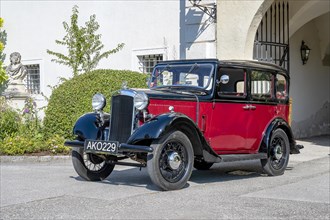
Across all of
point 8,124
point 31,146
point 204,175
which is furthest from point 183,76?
point 8,124

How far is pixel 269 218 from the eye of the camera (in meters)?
5.93

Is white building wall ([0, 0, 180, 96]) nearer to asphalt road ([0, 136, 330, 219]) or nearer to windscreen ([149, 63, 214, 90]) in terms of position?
windscreen ([149, 63, 214, 90])

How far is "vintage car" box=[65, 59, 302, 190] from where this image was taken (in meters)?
7.68

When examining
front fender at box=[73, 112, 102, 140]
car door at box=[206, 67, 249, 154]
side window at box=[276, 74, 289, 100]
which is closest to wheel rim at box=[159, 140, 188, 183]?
car door at box=[206, 67, 249, 154]

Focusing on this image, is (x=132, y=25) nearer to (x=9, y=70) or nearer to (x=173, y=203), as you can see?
(x=9, y=70)

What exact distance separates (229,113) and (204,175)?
1288 millimetres

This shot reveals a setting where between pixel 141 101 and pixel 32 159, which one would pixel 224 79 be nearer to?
pixel 141 101

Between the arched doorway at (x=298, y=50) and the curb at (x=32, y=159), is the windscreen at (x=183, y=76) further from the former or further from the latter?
the arched doorway at (x=298, y=50)

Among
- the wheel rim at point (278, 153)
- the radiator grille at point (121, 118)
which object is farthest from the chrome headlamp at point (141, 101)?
the wheel rim at point (278, 153)

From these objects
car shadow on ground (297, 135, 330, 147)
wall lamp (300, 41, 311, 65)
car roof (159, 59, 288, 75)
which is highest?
wall lamp (300, 41, 311, 65)

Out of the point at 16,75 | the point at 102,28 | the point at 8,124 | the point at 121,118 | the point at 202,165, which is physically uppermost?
the point at 102,28

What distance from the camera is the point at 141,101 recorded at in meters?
7.71

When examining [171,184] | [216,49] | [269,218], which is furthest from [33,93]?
[269,218]

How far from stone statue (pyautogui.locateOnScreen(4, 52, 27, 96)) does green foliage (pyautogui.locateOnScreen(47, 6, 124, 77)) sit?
2311mm
